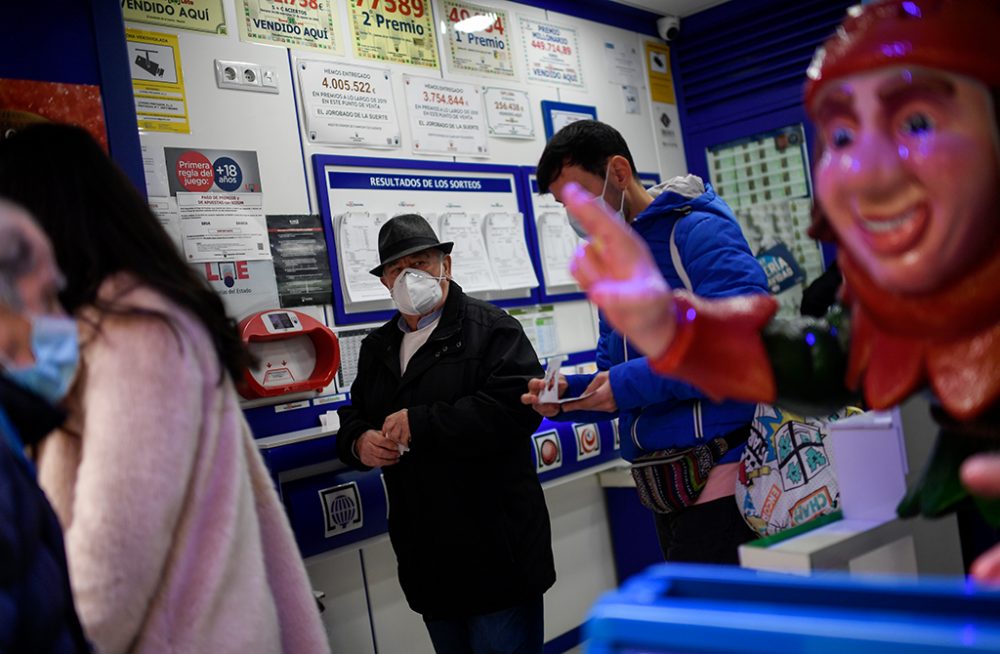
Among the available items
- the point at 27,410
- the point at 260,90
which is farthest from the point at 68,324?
the point at 260,90

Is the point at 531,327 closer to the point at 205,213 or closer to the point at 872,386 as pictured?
the point at 205,213

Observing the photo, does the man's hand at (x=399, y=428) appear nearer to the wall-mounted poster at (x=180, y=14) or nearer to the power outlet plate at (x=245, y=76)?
the power outlet plate at (x=245, y=76)

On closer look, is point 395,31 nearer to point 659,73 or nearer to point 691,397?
point 659,73

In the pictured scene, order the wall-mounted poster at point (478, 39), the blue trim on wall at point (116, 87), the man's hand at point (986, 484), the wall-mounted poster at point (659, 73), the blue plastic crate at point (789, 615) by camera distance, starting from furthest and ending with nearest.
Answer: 1. the wall-mounted poster at point (659, 73)
2. the wall-mounted poster at point (478, 39)
3. the blue trim on wall at point (116, 87)
4. the man's hand at point (986, 484)
5. the blue plastic crate at point (789, 615)

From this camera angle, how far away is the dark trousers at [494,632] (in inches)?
102

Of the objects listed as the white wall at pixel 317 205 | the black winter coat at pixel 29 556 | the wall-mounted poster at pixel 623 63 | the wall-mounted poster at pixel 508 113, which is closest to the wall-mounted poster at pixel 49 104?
the white wall at pixel 317 205

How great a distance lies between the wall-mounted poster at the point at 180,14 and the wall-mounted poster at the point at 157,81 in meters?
0.05

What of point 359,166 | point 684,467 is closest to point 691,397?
point 684,467

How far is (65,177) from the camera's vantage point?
135 cm

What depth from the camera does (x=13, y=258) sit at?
48.8 inches

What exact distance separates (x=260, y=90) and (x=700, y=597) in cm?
317

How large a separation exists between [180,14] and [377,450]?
1846 mm

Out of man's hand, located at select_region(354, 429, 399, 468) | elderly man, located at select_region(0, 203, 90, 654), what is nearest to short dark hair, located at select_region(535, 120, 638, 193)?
man's hand, located at select_region(354, 429, 399, 468)

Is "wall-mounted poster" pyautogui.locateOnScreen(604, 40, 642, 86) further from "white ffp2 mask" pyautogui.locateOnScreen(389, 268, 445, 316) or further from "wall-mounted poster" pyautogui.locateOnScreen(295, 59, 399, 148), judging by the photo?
"white ffp2 mask" pyautogui.locateOnScreen(389, 268, 445, 316)
